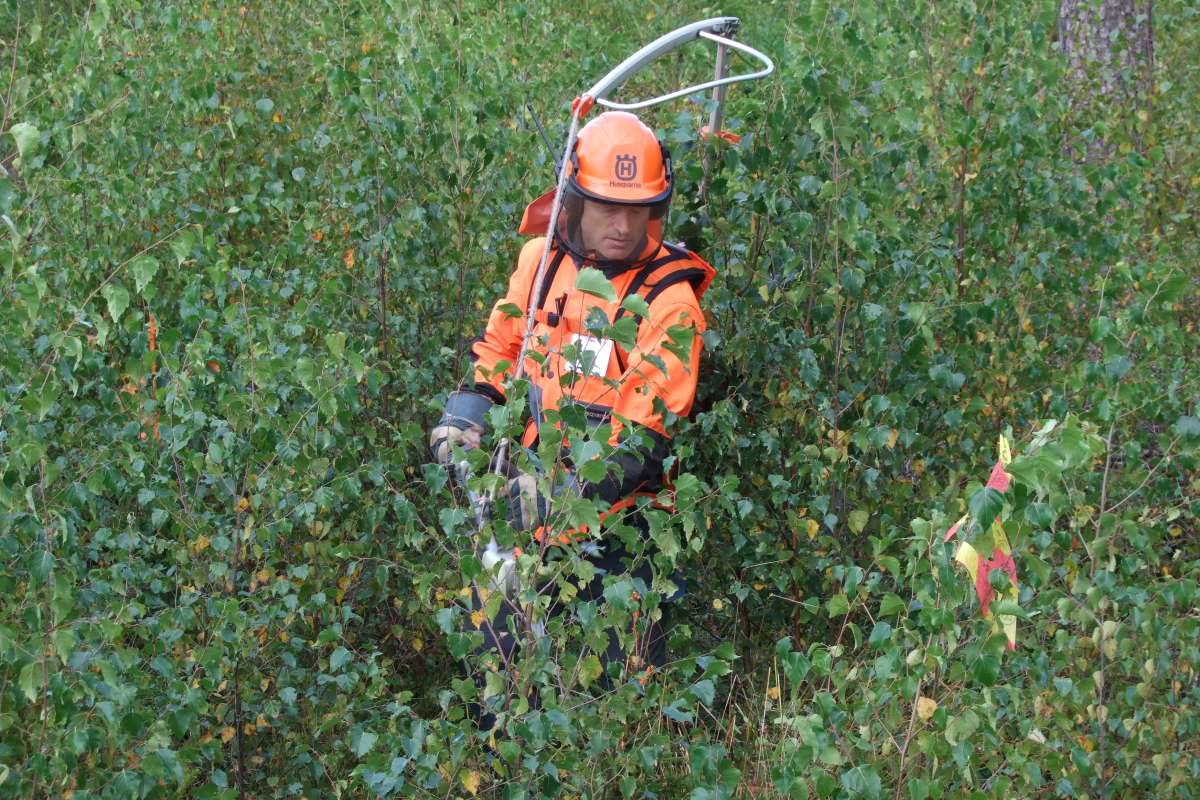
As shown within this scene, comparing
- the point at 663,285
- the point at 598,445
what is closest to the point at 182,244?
the point at 598,445

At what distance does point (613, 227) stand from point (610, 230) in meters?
0.01

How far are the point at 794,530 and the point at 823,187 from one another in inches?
43.3

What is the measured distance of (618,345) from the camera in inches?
168

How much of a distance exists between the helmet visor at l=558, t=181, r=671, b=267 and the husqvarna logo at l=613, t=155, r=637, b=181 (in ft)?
0.30

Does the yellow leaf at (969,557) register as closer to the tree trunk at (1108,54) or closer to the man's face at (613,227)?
the man's face at (613,227)

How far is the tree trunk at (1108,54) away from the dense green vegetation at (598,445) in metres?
0.16

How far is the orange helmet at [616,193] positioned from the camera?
4.26 m

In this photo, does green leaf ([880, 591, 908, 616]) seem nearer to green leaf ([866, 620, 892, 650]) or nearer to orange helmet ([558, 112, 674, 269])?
green leaf ([866, 620, 892, 650])

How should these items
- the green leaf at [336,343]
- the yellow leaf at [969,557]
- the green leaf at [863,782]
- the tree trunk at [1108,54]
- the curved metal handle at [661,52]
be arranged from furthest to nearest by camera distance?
the tree trunk at [1108,54] → the curved metal handle at [661,52] → the green leaf at [336,343] → the green leaf at [863,782] → the yellow leaf at [969,557]

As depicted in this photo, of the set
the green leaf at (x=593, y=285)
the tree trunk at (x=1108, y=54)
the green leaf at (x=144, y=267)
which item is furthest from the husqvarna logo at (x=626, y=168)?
the tree trunk at (x=1108, y=54)

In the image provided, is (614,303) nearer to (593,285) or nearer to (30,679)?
(593,285)

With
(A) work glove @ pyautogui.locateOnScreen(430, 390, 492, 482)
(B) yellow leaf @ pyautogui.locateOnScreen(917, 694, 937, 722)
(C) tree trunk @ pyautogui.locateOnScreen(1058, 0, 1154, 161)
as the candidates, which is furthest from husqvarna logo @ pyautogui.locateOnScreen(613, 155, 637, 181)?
(C) tree trunk @ pyautogui.locateOnScreen(1058, 0, 1154, 161)

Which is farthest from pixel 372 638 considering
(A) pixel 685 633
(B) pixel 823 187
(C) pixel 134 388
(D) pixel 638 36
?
(D) pixel 638 36

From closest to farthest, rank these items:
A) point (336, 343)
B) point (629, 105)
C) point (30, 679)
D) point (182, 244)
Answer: point (30, 679) < point (182, 244) < point (336, 343) < point (629, 105)
